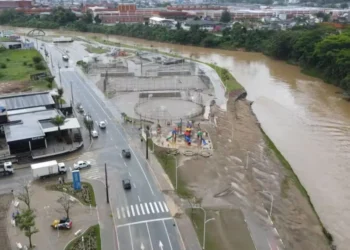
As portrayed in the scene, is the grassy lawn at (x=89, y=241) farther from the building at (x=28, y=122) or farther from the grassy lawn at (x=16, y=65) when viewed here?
the grassy lawn at (x=16, y=65)

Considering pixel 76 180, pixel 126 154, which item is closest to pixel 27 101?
pixel 126 154

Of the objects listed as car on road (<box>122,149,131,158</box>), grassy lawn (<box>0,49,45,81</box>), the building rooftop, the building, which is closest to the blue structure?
car on road (<box>122,149,131,158</box>)

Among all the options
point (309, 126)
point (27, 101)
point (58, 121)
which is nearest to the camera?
point (58, 121)

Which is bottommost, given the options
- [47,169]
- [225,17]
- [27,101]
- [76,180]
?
[47,169]

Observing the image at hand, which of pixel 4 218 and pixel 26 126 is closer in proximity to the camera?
pixel 4 218

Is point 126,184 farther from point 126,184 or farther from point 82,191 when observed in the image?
point 82,191

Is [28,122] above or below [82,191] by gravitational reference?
above
